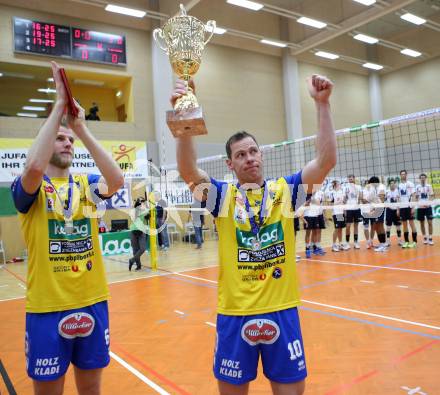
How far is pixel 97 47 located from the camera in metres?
13.9

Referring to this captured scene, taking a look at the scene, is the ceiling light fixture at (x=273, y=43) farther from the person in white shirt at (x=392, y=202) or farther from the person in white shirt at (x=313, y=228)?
the person in white shirt at (x=392, y=202)

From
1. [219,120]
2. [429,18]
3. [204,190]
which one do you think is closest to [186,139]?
[204,190]

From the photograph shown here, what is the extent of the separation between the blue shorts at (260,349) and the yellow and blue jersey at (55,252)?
778 mm

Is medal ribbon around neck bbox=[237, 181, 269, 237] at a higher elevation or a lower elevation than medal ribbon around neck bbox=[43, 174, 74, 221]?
lower

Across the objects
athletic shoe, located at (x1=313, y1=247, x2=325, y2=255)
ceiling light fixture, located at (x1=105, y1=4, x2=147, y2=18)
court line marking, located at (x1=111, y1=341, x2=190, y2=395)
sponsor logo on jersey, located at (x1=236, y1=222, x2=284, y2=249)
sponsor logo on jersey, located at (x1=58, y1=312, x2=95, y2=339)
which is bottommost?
court line marking, located at (x1=111, y1=341, x2=190, y2=395)

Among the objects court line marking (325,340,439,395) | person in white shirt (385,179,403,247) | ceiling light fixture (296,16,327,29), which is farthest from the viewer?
ceiling light fixture (296,16,327,29)

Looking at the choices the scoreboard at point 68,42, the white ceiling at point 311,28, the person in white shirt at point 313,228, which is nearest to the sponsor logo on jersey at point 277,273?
the person in white shirt at point 313,228

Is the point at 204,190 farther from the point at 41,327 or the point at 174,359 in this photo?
the point at 174,359

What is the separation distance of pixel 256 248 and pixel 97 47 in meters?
14.1

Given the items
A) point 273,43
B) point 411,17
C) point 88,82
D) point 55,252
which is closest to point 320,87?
point 55,252

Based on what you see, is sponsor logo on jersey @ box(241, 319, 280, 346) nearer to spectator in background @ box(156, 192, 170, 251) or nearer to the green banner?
spectator in background @ box(156, 192, 170, 251)

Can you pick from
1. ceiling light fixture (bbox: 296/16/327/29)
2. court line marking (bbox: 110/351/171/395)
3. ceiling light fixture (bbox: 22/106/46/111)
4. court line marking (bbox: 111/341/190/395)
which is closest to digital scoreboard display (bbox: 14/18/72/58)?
ceiling light fixture (bbox: 22/106/46/111)

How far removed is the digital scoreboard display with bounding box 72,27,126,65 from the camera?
1348 cm

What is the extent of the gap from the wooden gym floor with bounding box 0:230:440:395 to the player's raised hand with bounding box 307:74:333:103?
7.16ft
